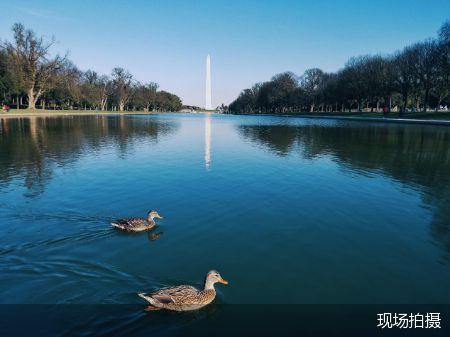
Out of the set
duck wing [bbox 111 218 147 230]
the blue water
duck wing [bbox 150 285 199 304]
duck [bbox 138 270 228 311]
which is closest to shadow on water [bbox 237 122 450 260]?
the blue water

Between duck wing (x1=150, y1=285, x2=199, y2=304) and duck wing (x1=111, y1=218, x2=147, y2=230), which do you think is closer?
duck wing (x1=150, y1=285, x2=199, y2=304)

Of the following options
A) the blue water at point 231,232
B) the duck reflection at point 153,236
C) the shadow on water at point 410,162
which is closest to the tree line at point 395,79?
the shadow on water at point 410,162

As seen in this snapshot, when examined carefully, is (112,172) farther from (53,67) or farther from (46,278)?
(53,67)

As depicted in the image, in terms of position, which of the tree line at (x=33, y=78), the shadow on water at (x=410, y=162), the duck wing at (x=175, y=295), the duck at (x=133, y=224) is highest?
the tree line at (x=33, y=78)

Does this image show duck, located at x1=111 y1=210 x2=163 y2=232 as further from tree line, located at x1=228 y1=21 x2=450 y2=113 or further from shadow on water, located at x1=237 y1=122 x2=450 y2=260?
tree line, located at x1=228 y1=21 x2=450 y2=113

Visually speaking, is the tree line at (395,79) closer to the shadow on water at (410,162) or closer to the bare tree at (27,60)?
the shadow on water at (410,162)

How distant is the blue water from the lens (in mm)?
8516

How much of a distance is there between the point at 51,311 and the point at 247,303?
4.30 meters

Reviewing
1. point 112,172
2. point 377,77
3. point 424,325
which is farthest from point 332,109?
point 424,325

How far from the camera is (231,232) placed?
40.0ft

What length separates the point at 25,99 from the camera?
12950 cm

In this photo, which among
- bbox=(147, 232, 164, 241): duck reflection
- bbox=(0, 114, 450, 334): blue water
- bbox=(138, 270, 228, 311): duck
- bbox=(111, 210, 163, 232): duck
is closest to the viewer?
bbox=(138, 270, 228, 311): duck

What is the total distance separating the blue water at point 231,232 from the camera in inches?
335

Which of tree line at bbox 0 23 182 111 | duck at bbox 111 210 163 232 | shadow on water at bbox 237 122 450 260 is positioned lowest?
duck at bbox 111 210 163 232
